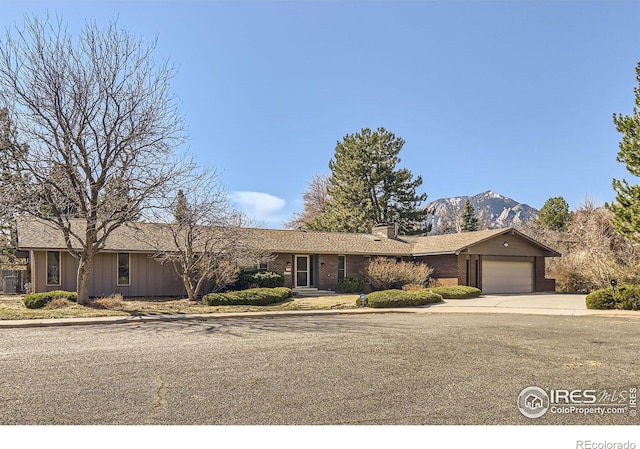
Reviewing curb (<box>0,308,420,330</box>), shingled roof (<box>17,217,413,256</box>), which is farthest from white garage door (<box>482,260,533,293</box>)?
curb (<box>0,308,420,330</box>)

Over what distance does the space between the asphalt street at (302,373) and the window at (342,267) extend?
1664cm

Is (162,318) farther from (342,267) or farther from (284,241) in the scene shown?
(342,267)

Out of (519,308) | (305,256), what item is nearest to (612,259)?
(519,308)

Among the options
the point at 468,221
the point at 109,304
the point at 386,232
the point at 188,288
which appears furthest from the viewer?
the point at 468,221

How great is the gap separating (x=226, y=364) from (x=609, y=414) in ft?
18.3

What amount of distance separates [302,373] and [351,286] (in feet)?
67.4

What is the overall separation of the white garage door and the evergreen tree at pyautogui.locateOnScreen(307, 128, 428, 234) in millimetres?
A: 17667

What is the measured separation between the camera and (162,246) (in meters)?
24.5

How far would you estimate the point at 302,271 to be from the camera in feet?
95.0

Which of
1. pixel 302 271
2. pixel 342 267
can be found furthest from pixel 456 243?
pixel 302 271

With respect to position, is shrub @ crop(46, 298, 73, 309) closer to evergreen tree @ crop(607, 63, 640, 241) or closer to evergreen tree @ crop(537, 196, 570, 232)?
evergreen tree @ crop(607, 63, 640, 241)

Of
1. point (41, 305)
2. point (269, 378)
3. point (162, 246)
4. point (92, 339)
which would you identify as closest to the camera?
point (269, 378)
